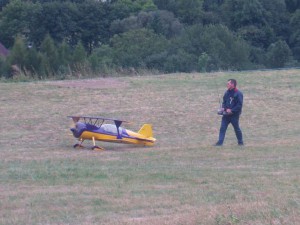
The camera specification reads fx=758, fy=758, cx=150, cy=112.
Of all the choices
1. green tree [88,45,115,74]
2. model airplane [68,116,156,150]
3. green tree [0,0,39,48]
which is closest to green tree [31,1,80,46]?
green tree [0,0,39,48]

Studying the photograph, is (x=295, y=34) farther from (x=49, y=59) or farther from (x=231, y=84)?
(x=231, y=84)

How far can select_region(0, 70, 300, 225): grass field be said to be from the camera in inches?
416

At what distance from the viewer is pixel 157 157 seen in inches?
698

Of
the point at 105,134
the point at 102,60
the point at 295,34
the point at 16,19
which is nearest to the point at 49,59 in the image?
the point at 102,60

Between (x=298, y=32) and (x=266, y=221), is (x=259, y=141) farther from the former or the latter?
(x=298, y=32)

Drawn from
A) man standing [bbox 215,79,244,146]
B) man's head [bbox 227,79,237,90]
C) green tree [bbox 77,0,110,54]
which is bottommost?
man standing [bbox 215,79,244,146]

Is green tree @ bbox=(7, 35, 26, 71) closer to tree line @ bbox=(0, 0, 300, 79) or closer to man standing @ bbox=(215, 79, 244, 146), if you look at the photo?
tree line @ bbox=(0, 0, 300, 79)

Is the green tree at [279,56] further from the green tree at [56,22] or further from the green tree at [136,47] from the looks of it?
the green tree at [56,22]

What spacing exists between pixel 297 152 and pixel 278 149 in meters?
0.78

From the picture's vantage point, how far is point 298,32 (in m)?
65.1

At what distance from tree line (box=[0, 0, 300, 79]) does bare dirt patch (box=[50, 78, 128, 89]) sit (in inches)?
661

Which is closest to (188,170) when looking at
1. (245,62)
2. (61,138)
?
(61,138)

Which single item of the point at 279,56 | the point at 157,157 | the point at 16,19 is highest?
the point at 16,19

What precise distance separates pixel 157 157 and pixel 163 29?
4818cm
